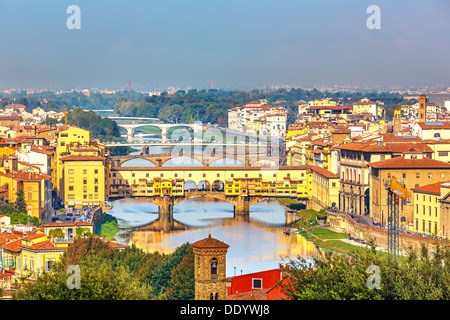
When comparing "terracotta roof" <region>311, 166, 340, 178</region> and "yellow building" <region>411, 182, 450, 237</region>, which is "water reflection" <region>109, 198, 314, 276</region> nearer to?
"terracotta roof" <region>311, 166, 340, 178</region>

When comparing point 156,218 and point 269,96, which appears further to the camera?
point 269,96

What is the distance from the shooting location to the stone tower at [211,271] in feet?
41.7

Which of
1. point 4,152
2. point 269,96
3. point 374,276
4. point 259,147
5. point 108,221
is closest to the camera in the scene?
point 374,276

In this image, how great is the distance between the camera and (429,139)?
2958 cm

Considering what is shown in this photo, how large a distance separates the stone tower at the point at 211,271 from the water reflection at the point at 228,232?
531 cm

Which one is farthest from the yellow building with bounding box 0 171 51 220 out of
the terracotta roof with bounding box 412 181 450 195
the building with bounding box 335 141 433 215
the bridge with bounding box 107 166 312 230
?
the terracotta roof with bounding box 412 181 450 195

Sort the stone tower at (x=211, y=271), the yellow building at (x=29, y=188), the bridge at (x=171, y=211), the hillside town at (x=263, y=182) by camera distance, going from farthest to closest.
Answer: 1. the bridge at (x=171, y=211)
2. the yellow building at (x=29, y=188)
3. the hillside town at (x=263, y=182)
4. the stone tower at (x=211, y=271)

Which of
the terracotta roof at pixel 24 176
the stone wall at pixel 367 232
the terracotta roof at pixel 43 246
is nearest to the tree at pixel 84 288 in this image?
the terracotta roof at pixel 43 246

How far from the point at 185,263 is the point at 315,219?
1376 cm

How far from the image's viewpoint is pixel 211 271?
12805mm

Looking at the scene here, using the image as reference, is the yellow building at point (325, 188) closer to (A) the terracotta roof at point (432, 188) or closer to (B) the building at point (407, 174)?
(B) the building at point (407, 174)

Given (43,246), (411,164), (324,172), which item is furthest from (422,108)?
(43,246)
